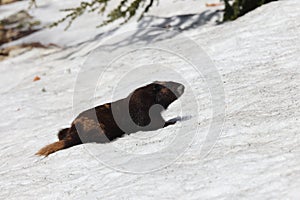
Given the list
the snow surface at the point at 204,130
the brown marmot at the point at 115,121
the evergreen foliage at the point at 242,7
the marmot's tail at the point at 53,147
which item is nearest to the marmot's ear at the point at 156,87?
the brown marmot at the point at 115,121

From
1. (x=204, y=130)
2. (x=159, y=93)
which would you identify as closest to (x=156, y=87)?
(x=159, y=93)

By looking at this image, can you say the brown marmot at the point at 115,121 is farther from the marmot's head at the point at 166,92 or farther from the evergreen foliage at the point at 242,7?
the evergreen foliage at the point at 242,7

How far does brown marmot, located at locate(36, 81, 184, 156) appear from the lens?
13.5ft

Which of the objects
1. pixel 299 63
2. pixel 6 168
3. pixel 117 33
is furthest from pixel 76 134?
pixel 117 33

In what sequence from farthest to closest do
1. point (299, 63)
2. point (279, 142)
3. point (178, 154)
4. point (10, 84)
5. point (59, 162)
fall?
point (10, 84)
point (299, 63)
point (59, 162)
point (178, 154)
point (279, 142)

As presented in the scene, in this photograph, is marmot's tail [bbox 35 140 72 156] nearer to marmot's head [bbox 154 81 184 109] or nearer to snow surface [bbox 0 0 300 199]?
snow surface [bbox 0 0 300 199]

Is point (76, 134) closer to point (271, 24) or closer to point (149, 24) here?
point (271, 24)

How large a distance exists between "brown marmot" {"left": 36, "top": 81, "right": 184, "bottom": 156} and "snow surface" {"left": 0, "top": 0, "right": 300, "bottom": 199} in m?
0.11

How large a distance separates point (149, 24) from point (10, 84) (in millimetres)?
2324

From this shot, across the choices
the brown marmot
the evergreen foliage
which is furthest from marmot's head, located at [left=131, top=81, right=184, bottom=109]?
the evergreen foliage

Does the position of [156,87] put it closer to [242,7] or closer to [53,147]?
[53,147]

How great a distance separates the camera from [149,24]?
7824mm

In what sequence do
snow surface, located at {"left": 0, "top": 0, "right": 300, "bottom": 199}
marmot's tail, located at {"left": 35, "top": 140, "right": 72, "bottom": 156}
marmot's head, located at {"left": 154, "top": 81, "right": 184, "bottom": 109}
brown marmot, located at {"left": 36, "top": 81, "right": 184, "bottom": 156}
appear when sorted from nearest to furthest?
snow surface, located at {"left": 0, "top": 0, "right": 300, "bottom": 199}, brown marmot, located at {"left": 36, "top": 81, "right": 184, "bottom": 156}, marmot's tail, located at {"left": 35, "top": 140, "right": 72, "bottom": 156}, marmot's head, located at {"left": 154, "top": 81, "right": 184, "bottom": 109}

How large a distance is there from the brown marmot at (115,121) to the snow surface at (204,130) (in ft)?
0.36
